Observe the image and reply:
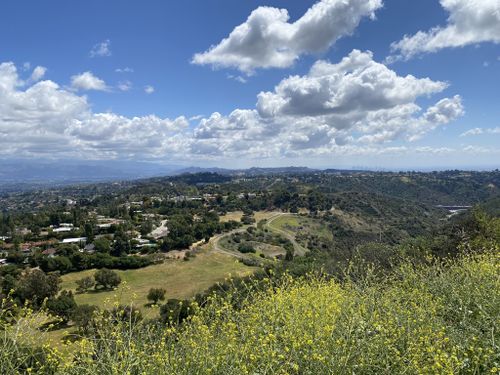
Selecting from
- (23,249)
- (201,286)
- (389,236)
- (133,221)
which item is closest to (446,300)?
(201,286)

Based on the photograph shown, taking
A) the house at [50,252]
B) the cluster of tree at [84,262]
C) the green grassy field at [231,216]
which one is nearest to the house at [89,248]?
the cluster of tree at [84,262]

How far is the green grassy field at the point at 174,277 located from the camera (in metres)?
49.1

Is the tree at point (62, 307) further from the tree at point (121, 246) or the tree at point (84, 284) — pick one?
the tree at point (121, 246)

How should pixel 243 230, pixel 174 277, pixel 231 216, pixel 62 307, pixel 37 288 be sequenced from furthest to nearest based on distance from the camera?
pixel 231 216
pixel 243 230
pixel 174 277
pixel 37 288
pixel 62 307

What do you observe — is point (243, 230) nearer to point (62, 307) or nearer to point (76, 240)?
point (76, 240)

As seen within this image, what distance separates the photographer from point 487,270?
10.1 m

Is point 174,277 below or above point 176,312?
below

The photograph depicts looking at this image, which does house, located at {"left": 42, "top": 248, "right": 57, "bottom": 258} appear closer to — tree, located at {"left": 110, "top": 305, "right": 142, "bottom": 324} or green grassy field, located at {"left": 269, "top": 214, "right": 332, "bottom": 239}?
green grassy field, located at {"left": 269, "top": 214, "right": 332, "bottom": 239}

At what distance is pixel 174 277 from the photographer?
59.1 meters

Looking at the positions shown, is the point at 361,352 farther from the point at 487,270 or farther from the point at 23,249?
the point at 23,249

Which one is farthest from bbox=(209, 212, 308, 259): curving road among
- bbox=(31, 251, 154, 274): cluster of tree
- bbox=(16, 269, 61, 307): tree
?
bbox=(16, 269, 61, 307): tree

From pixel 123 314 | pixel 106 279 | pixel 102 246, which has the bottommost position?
pixel 106 279

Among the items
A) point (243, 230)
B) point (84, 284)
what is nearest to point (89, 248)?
point (84, 284)

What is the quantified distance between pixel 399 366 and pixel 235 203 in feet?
406
